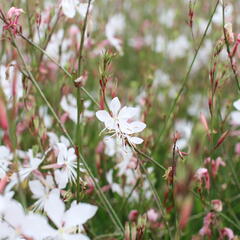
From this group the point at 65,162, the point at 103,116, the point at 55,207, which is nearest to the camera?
the point at 55,207

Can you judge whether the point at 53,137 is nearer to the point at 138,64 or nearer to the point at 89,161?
the point at 89,161

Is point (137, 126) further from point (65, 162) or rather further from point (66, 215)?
point (66, 215)

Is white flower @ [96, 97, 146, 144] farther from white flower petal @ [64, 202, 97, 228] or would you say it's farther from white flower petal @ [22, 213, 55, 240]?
white flower petal @ [22, 213, 55, 240]

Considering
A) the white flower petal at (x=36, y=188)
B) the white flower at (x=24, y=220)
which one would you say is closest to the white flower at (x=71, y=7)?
the white flower petal at (x=36, y=188)

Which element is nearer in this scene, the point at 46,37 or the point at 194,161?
the point at 194,161

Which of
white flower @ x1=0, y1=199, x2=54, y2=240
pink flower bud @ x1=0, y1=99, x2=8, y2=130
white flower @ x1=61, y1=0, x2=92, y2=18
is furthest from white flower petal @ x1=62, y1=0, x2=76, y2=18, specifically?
white flower @ x1=0, y1=199, x2=54, y2=240

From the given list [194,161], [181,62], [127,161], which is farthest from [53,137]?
[181,62]

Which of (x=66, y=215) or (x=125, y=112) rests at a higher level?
(x=125, y=112)

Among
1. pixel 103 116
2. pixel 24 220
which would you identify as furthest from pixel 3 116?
pixel 103 116
